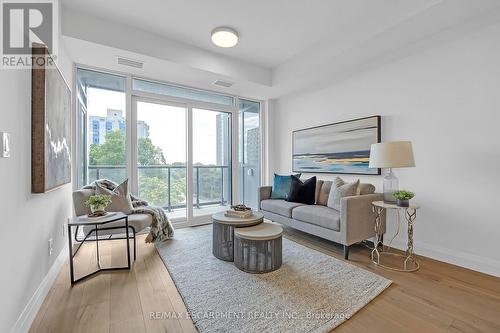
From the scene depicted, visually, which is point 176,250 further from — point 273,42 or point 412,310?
point 273,42

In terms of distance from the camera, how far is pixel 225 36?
9.54 feet

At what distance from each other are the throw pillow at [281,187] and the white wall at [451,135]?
129 centimetres

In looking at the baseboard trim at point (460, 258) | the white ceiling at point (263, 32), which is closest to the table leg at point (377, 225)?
the baseboard trim at point (460, 258)

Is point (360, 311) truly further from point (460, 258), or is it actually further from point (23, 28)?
point (23, 28)

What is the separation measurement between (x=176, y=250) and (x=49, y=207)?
1.37 meters

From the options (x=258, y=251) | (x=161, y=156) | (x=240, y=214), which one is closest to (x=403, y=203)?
(x=258, y=251)

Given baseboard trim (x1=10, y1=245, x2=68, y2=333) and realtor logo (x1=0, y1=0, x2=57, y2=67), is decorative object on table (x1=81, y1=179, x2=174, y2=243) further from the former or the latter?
realtor logo (x1=0, y1=0, x2=57, y2=67)

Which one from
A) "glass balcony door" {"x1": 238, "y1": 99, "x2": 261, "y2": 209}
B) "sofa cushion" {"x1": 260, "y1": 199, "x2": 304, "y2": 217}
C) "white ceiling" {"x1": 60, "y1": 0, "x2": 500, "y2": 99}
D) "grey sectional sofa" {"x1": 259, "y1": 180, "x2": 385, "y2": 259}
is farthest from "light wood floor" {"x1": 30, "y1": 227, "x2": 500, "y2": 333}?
"glass balcony door" {"x1": 238, "y1": 99, "x2": 261, "y2": 209}

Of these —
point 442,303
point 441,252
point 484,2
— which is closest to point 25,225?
point 442,303

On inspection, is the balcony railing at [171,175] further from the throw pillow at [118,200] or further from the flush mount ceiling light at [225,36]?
the flush mount ceiling light at [225,36]

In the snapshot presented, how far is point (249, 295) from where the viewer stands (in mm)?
1911

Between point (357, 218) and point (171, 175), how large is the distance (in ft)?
9.68

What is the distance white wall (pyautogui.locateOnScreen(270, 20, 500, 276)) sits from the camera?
2322mm

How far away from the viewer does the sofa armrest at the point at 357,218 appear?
261 cm
